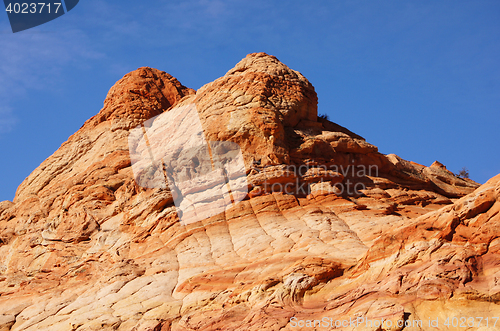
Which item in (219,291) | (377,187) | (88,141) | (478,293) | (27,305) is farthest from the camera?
(88,141)

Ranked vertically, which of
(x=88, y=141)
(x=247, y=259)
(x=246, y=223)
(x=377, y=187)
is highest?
(x=88, y=141)

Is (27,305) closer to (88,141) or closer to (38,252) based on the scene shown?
(38,252)

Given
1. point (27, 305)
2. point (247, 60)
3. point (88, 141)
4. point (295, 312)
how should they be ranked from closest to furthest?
1. point (295, 312)
2. point (27, 305)
3. point (247, 60)
4. point (88, 141)

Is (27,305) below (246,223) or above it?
below

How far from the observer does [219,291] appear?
18.0m

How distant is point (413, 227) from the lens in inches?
623

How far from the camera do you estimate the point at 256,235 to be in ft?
70.3

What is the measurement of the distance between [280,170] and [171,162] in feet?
18.6

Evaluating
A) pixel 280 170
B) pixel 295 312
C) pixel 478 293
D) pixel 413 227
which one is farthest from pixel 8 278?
pixel 478 293

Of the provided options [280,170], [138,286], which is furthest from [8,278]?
[280,170]

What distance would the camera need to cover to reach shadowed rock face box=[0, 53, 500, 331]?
14719 mm

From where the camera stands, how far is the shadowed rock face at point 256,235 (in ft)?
48.3

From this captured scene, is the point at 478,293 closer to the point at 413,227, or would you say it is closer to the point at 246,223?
the point at 413,227

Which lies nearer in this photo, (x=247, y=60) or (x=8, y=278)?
(x=8, y=278)
